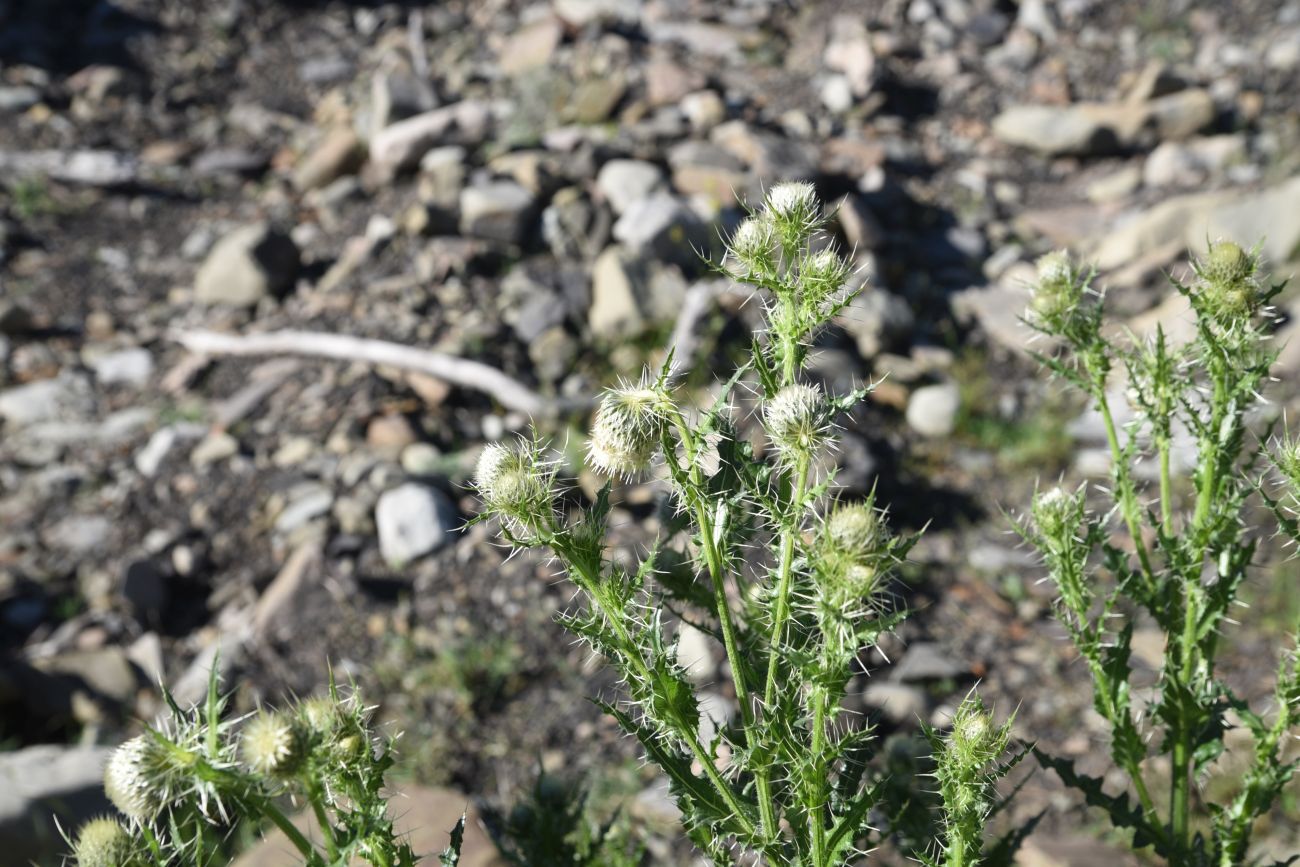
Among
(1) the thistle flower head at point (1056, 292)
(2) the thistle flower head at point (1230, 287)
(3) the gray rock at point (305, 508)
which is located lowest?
(3) the gray rock at point (305, 508)

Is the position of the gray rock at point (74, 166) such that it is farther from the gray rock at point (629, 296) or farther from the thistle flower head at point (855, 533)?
the thistle flower head at point (855, 533)

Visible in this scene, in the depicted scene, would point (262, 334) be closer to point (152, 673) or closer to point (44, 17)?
point (152, 673)

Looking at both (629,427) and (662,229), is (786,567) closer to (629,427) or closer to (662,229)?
(629,427)

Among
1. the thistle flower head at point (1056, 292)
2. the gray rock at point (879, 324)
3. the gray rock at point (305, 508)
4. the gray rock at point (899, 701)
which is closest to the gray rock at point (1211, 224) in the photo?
the gray rock at point (879, 324)

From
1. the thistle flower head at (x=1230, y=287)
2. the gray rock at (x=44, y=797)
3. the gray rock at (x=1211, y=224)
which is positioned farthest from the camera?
the gray rock at (x=1211, y=224)

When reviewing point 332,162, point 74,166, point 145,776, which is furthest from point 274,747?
point 74,166

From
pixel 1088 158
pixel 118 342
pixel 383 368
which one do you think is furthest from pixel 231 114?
pixel 1088 158

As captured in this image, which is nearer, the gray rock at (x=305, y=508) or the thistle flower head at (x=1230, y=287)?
the thistle flower head at (x=1230, y=287)

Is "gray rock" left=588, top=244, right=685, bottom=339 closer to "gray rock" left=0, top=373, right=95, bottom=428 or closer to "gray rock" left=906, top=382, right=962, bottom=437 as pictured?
"gray rock" left=906, top=382, right=962, bottom=437
